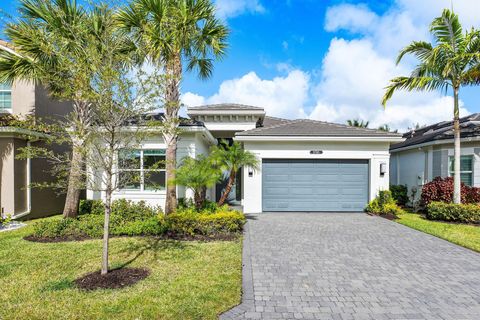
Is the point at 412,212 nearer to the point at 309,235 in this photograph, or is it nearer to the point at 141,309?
the point at 309,235

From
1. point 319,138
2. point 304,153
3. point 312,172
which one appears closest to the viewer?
point 319,138

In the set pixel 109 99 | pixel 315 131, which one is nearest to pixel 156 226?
pixel 109 99

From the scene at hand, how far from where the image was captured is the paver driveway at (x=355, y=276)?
12.8 ft

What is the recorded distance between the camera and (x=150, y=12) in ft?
27.6

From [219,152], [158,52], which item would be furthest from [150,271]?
[158,52]

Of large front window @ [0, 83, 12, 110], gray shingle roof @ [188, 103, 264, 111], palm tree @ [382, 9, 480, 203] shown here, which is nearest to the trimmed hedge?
large front window @ [0, 83, 12, 110]

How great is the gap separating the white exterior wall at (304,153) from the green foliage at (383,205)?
0.40 m

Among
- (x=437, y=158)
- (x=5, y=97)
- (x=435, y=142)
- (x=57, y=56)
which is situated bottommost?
(x=437, y=158)

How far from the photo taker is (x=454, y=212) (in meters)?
10.2

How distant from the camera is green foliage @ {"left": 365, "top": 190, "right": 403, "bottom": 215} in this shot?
1119cm

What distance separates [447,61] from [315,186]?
7.01m

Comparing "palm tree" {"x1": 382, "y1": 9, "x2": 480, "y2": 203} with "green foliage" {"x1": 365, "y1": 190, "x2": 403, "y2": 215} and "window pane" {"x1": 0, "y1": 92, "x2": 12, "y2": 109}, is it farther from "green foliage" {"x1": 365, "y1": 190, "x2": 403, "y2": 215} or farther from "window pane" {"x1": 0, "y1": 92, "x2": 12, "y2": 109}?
"window pane" {"x1": 0, "y1": 92, "x2": 12, "y2": 109}

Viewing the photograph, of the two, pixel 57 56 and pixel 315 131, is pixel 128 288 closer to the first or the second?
pixel 57 56

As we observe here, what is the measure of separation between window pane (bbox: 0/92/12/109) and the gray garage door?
1210 cm
